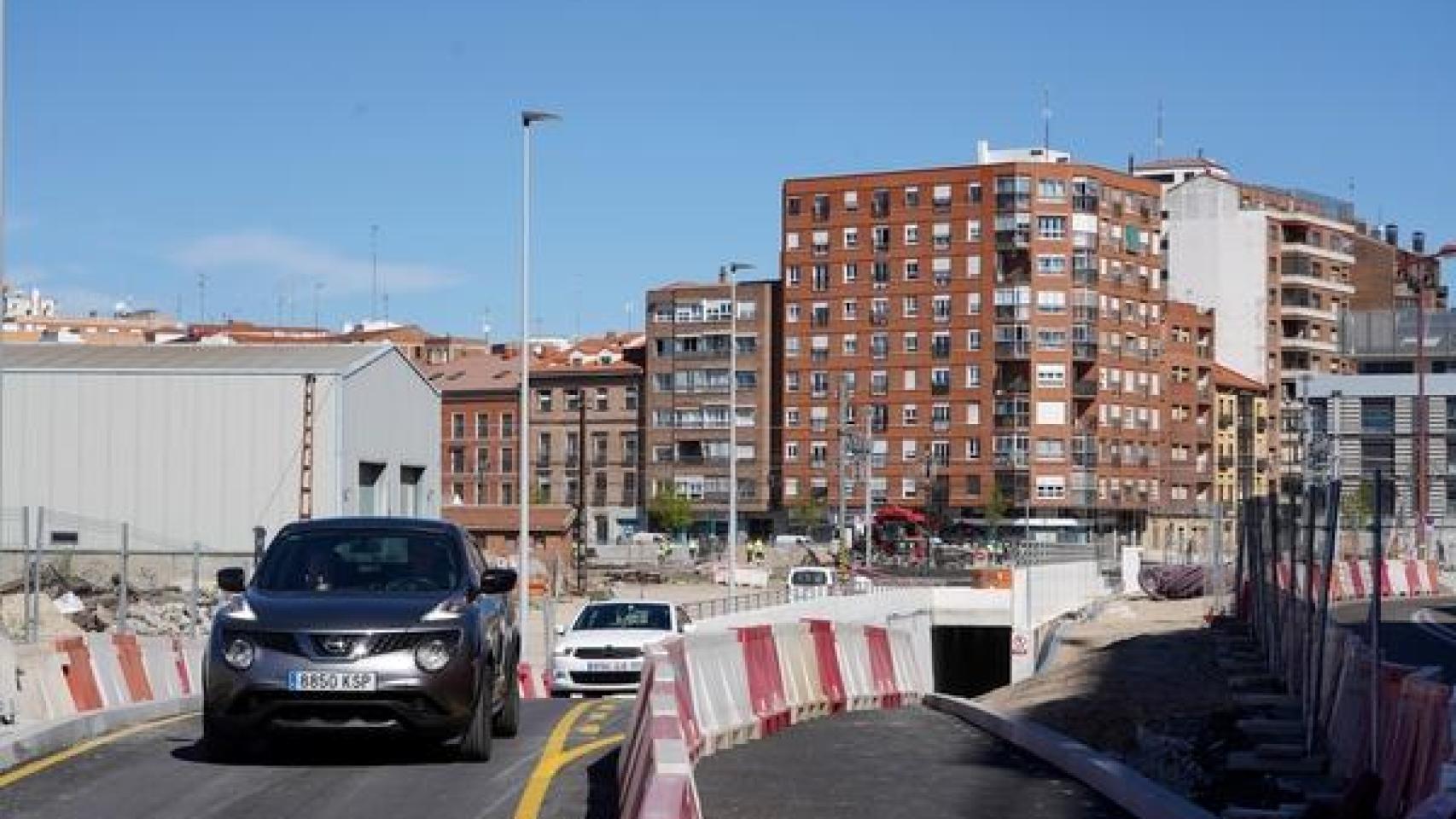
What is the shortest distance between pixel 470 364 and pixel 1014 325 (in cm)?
4003

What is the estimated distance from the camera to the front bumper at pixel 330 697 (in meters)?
13.8

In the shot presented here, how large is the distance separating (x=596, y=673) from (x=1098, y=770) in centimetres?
1783

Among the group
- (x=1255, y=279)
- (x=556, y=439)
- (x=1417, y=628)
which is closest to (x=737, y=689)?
(x=1417, y=628)

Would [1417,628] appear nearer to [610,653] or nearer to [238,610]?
[610,653]

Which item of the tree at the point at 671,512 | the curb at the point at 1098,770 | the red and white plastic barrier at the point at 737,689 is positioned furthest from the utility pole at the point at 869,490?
the curb at the point at 1098,770

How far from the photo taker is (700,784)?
14695mm

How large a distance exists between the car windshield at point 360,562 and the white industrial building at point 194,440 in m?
49.2

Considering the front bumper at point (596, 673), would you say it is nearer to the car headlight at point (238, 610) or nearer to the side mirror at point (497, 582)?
the side mirror at point (497, 582)

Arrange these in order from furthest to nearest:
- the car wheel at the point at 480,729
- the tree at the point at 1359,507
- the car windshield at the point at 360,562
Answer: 1. the tree at the point at 1359,507
2. the car windshield at the point at 360,562
3. the car wheel at the point at 480,729

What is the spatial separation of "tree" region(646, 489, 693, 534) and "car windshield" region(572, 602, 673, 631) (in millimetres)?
98280

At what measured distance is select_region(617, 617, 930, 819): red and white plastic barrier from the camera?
32.3 feet

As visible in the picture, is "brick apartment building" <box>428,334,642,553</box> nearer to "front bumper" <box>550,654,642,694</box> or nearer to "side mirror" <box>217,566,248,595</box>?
"front bumper" <box>550,654,642,694</box>

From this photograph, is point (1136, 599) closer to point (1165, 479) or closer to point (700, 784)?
point (1165, 479)

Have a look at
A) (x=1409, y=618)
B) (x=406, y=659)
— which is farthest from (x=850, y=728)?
(x=1409, y=618)
